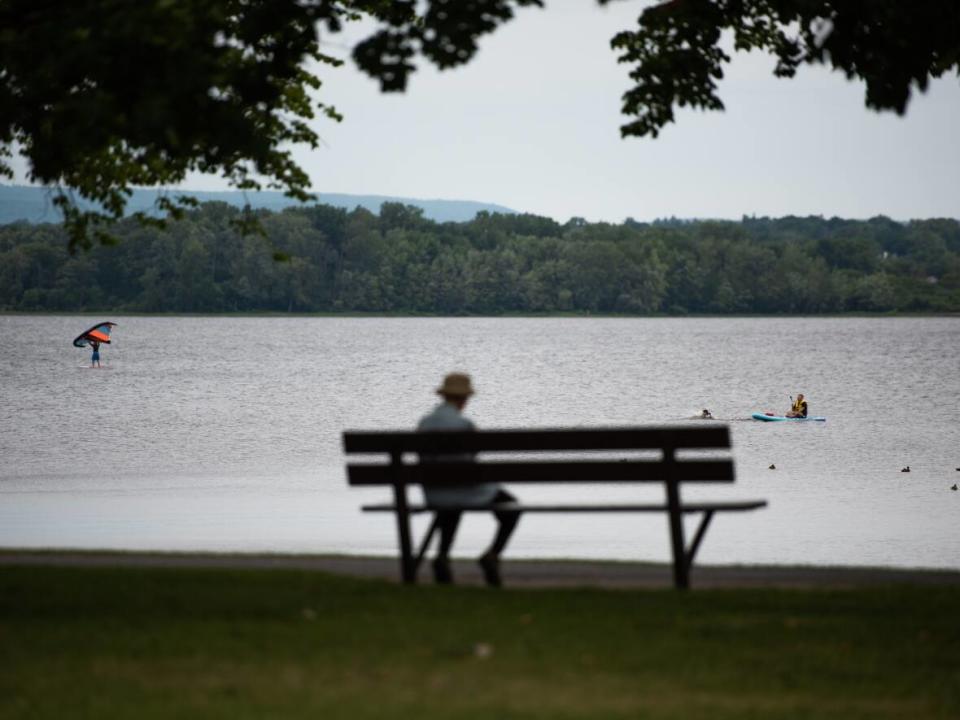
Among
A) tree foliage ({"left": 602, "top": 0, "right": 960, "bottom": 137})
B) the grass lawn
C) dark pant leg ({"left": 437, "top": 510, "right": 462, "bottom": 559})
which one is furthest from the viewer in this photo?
tree foliage ({"left": 602, "top": 0, "right": 960, "bottom": 137})

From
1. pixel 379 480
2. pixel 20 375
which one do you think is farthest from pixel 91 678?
pixel 20 375

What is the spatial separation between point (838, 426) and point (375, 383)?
35.8 metres

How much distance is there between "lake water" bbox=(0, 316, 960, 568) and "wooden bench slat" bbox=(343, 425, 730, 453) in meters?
8.81

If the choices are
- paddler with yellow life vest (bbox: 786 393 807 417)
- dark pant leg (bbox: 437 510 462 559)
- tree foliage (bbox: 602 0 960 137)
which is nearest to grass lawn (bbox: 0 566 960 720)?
dark pant leg (bbox: 437 510 462 559)

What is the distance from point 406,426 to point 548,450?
4592cm

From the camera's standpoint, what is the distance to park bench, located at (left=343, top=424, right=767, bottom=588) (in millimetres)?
9766

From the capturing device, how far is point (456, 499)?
1026 cm

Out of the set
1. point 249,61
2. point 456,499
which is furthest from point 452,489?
point 249,61

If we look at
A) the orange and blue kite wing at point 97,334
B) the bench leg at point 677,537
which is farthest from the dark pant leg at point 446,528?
the orange and blue kite wing at point 97,334

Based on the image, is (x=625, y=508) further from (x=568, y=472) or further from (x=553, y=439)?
(x=553, y=439)

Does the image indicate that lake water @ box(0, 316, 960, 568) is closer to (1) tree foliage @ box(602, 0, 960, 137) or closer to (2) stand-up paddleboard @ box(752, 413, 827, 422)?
(2) stand-up paddleboard @ box(752, 413, 827, 422)

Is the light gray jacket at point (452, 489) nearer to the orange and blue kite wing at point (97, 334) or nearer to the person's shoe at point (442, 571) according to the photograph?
the person's shoe at point (442, 571)

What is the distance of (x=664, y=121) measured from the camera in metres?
15.2

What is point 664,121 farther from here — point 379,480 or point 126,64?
point 126,64
